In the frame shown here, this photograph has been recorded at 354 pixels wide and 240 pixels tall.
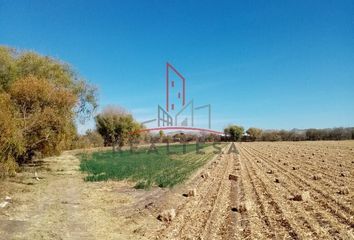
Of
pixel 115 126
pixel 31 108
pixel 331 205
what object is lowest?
pixel 331 205

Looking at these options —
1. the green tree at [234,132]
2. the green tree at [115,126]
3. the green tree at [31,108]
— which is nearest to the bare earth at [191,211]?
the green tree at [31,108]

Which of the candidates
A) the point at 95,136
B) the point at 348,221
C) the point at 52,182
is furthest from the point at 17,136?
the point at 95,136

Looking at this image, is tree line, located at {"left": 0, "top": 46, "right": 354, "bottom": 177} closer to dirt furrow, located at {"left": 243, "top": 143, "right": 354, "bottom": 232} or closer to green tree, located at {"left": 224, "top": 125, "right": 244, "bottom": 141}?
dirt furrow, located at {"left": 243, "top": 143, "right": 354, "bottom": 232}

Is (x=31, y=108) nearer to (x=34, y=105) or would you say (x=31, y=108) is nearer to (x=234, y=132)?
(x=34, y=105)

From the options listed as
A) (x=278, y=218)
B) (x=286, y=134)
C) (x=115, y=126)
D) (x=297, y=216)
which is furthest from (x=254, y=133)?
(x=278, y=218)

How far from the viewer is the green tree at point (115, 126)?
63.8 m

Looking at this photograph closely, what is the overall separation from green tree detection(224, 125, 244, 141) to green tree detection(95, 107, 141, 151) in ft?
167

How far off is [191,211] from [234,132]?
103379 millimetres

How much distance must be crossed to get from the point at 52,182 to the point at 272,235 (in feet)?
41.8

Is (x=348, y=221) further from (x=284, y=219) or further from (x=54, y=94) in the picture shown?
(x=54, y=94)

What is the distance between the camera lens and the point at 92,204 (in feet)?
38.7

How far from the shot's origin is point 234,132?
367 feet

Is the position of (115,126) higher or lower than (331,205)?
higher

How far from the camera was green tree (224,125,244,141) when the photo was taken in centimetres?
11231
